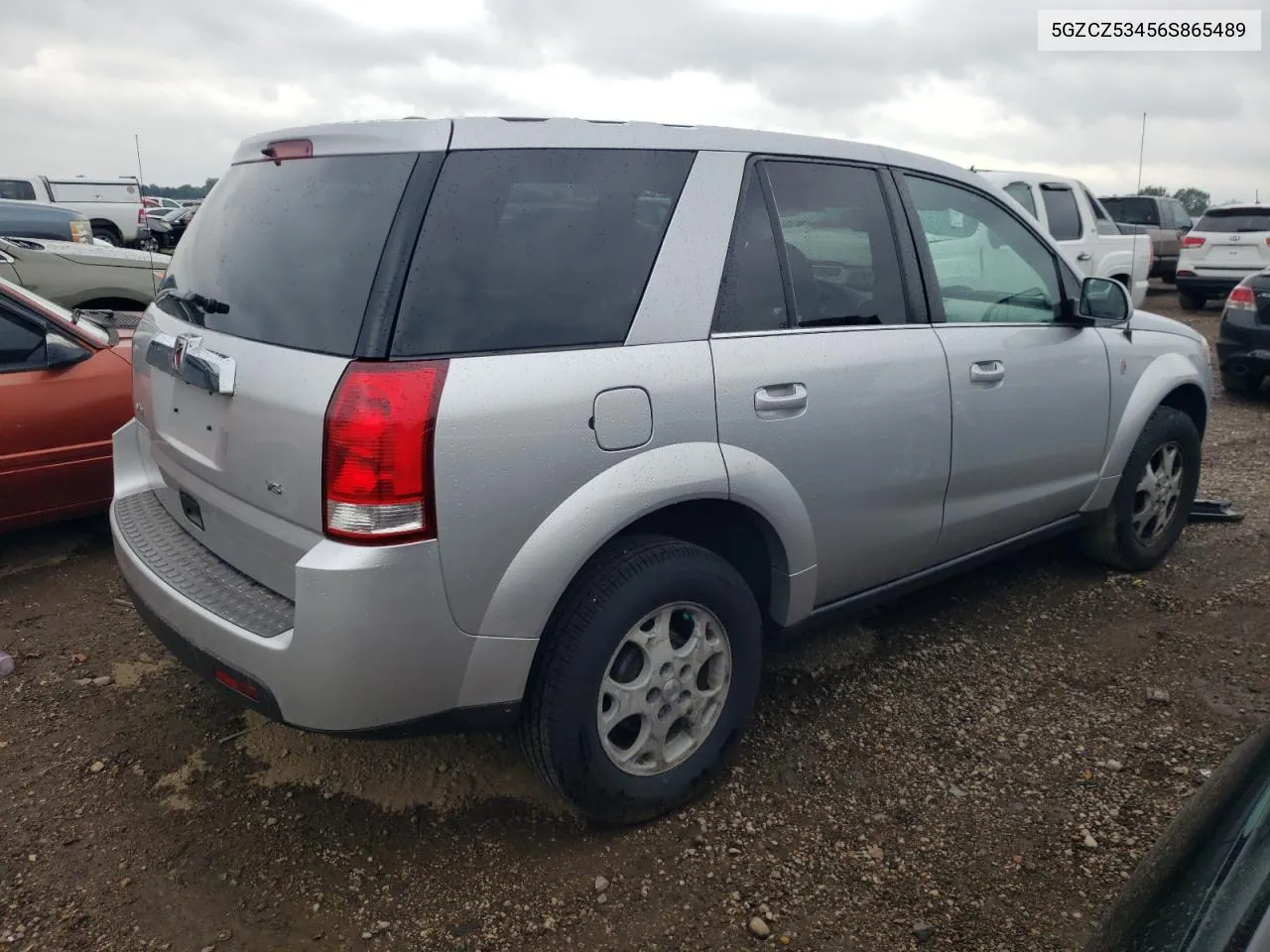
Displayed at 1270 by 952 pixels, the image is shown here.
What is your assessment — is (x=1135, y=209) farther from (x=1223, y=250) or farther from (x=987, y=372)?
(x=987, y=372)

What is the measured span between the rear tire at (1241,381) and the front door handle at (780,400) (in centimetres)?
748

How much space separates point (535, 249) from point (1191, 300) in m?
15.2

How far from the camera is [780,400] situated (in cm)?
270

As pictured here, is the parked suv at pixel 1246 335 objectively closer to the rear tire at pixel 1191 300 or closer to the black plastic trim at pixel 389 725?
the rear tire at pixel 1191 300

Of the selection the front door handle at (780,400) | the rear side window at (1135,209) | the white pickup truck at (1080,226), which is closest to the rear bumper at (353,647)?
the front door handle at (780,400)

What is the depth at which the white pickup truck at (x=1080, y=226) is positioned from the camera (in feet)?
32.6

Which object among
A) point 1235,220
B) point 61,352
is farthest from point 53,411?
point 1235,220

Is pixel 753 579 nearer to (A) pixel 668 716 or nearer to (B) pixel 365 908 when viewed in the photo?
(A) pixel 668 716

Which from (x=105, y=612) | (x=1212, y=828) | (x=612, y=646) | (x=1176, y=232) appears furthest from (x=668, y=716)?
(x=1176, y=232)

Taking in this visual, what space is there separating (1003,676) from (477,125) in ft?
8.52

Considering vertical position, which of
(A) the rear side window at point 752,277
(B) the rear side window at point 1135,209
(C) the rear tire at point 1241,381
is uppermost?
(B) the rear side window at point 1135,209

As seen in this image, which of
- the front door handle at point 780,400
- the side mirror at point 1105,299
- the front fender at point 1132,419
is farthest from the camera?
the front fender at point 1132,419

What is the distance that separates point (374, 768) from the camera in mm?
2953

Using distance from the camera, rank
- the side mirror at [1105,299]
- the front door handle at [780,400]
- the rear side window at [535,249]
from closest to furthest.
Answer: the rear side window at [535,249], the front door handle at [780,400], the side mirror at [1105,299]
